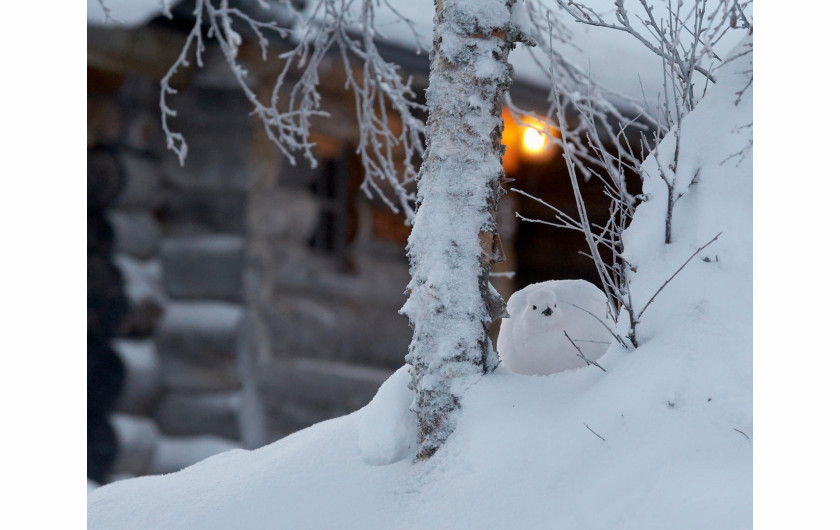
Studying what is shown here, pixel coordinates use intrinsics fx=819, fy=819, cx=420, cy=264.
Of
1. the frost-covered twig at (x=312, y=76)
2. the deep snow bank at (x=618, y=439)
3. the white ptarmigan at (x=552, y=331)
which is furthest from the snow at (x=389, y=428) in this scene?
the frost-covered twig at (x=312, y=76)

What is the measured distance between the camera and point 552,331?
2117mm

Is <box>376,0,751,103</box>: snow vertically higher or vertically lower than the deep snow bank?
higher

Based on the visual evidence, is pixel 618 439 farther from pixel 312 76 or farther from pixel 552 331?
pixel 312 76

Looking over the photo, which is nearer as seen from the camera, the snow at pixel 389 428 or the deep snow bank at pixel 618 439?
the deep snow bank at pixel 618 439

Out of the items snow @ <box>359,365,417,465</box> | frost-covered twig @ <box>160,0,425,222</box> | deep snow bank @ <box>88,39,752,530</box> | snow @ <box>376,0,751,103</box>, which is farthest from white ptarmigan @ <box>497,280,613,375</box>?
snow @ <box>376,0,751,103</box>

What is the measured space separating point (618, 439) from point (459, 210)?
0.65 meters

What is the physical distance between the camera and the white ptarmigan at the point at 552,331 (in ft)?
6.92

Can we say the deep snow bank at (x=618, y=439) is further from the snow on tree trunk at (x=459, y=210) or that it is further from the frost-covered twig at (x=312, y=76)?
the frost-covered twig at (x=312, y=76)

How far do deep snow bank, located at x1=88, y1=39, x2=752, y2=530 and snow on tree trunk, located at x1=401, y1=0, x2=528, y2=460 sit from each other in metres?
0.10

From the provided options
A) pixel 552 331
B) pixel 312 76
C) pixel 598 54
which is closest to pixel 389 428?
pixel 552 331

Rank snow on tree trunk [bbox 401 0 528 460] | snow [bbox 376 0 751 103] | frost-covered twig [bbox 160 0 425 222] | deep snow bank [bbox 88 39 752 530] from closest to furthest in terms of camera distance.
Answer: deep snow bank [bbox 88 39 752 530], snow on tree trunk [bbox 401 0 528 460], frost-covered twig [bbox 160 0 425 222], snow [bbox 376 0 751 103]

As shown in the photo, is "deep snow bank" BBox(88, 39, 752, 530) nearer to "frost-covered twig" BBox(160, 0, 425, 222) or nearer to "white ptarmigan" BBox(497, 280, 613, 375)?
"white ptarmigan" BBox(497, 280, 613, 375)

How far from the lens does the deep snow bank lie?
150cm

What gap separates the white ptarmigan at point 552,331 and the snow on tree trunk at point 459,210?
19 cm
